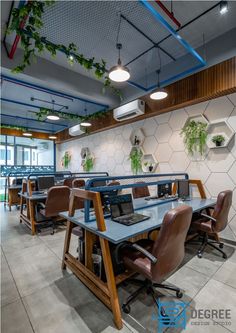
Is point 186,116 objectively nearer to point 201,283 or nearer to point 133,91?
point 133,91

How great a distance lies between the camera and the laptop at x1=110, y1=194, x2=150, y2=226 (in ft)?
6.06

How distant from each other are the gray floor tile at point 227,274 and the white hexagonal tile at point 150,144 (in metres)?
2.73

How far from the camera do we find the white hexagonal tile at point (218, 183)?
3.10 m

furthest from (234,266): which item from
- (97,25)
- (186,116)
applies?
(97,25)

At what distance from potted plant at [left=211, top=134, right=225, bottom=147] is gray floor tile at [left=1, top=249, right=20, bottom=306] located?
3600mm

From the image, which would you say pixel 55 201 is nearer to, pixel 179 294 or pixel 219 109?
pixel 179 294

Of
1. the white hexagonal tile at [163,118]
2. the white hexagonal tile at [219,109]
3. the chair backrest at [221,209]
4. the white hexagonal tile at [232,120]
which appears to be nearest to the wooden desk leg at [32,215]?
the chair backrest at [221,209]

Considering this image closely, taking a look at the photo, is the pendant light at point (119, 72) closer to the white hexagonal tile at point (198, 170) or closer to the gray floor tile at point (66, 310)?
the white hexagonal tile at point (198, 170)

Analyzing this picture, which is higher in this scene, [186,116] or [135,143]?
[186,116]

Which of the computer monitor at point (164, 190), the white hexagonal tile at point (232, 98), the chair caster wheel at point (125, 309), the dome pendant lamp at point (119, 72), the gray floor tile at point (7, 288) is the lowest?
the gray floor tile at point (7, 288)

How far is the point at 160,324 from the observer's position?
1.44m

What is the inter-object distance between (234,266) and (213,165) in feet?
5.57

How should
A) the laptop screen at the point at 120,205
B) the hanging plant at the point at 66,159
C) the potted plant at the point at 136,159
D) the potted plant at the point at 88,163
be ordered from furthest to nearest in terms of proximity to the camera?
the hanging plant at the point at 66,159 → the potted plant at the point at 88,163 → the potted plant at the point at 136,159 → the laptop screen at the point at 120,205

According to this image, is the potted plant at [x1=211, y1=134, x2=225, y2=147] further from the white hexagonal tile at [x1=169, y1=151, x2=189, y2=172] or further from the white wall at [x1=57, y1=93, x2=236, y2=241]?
the white hexagonal tile at [x1=169, y1=151, x2=189, y2=172]
